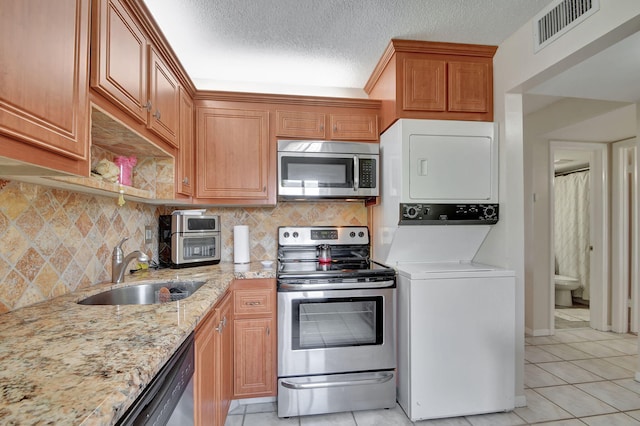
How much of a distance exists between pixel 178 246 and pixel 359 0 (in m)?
1.94

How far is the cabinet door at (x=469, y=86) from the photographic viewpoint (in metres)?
2.10

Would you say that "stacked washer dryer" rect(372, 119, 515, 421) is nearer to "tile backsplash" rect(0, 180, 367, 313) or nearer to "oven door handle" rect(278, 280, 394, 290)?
"oven door handle" rect(278, 280, 394, 290)

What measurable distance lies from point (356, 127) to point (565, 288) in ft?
13.7

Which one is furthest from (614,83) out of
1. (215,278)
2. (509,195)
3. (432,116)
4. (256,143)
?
(215,278)

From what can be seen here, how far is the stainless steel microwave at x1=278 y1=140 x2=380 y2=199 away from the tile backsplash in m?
1.07

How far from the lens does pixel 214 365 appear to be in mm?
1505

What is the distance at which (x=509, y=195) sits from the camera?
2.03m

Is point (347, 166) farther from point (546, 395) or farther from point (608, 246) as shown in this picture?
point (608, 246)

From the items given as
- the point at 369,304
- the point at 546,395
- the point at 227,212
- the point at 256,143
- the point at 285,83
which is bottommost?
the point at 546,395

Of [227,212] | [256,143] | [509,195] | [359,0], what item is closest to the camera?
[359,0]

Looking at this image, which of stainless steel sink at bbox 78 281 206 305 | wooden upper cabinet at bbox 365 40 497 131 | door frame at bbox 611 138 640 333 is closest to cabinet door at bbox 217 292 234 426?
stainless steel sink at bbox 78 281 206 305

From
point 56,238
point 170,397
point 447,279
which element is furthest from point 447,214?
point 56,238

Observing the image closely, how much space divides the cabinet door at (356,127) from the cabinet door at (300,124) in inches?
5.2

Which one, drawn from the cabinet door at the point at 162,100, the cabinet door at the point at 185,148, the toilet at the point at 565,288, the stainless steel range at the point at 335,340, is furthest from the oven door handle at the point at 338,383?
→ the toilet at the point at 565,288
